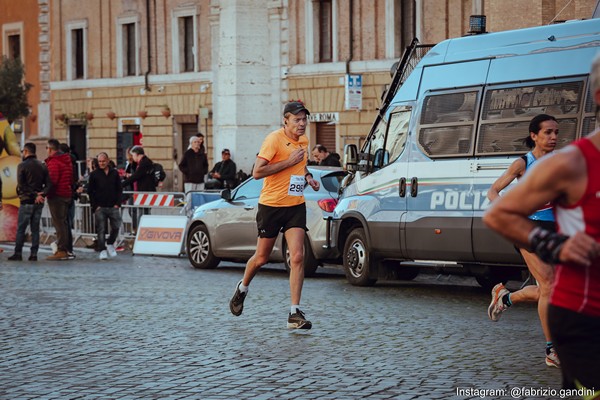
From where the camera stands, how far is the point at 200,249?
70.5ft

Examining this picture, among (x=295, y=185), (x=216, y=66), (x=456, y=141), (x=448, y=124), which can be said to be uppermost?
(x=216, y=66)

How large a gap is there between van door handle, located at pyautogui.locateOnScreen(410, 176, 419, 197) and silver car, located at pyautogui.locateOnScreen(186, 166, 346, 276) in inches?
105

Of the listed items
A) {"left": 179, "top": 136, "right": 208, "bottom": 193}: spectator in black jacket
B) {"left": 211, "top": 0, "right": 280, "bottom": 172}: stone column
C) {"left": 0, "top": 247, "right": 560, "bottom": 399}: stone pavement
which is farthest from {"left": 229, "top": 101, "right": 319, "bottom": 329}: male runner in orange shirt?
{"left": 211, "top": 0, "right": 280, "bottom": 172}: stone column

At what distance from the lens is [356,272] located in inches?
684

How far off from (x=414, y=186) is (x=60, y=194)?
931cm

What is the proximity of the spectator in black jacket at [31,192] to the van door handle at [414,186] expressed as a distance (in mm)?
9132

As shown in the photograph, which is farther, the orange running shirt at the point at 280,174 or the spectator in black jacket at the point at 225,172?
the spectator in black jacket at the point at 225,172

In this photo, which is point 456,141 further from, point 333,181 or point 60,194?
point 60,194

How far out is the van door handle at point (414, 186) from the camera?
16.0 meters

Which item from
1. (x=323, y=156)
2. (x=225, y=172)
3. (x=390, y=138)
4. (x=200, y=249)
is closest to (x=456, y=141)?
(x=390, y=138)

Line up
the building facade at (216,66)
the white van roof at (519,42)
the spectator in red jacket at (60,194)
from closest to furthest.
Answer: the white van roof at (519,42), the spectator in red jacket at (60,194), the building facade at (216,66)

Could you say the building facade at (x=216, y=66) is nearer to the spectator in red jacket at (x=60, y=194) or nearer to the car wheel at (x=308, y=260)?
the spectator in red jacket at (x=60, y=194)

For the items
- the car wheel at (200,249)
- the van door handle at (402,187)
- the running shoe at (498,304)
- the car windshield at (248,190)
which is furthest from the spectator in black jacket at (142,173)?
the running shoe at (498,304)

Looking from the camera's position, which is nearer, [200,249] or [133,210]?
[200,249]
